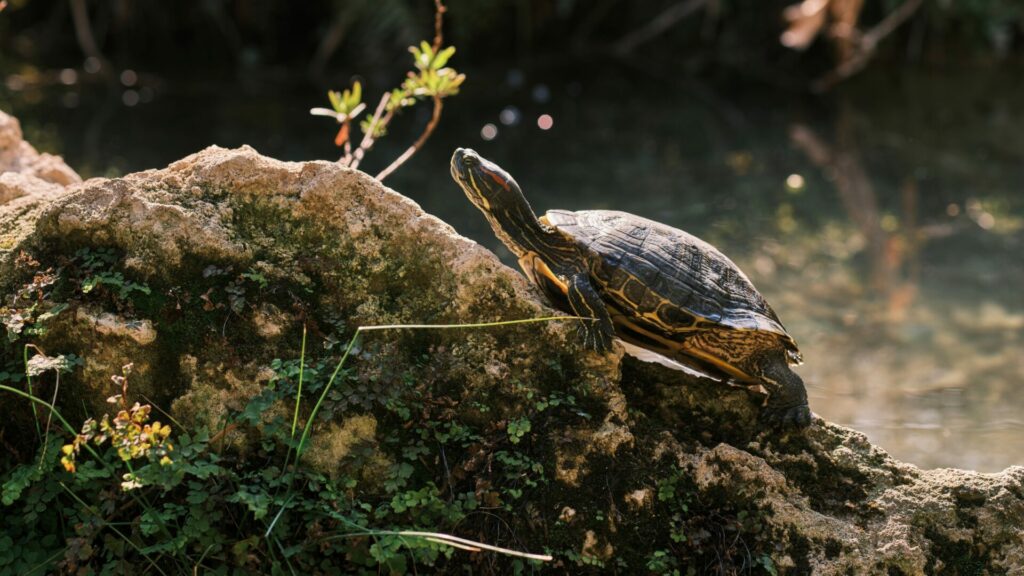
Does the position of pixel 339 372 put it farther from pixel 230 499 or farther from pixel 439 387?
pixel 230 499

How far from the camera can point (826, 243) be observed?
8031 mm

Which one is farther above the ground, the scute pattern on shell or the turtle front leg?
the scute pattern on shell

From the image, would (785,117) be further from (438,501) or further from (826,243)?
(438,501)

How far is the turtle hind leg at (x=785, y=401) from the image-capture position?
10.3ft

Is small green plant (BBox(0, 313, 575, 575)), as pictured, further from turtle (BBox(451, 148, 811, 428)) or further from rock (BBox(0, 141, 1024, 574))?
turtle (BBox(451, 148, 811, 428))

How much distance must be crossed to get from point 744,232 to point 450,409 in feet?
19.1

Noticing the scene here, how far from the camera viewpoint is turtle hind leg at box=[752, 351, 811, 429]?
3154mm

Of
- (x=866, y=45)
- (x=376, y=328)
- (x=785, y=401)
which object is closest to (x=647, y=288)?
(x=785, y=401)

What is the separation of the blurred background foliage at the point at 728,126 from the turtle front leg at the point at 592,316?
298 cm

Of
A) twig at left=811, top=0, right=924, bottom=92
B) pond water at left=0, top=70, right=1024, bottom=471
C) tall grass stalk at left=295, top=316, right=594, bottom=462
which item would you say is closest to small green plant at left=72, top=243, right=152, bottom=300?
tall grass stalk at left=295, top=316, right=594, bottom=462

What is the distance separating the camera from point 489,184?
132 inches

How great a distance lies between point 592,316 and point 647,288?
0.87 ft

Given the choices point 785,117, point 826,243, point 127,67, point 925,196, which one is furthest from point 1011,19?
point 127,67

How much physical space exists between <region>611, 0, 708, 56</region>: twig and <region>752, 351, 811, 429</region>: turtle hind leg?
1159 centimetres
